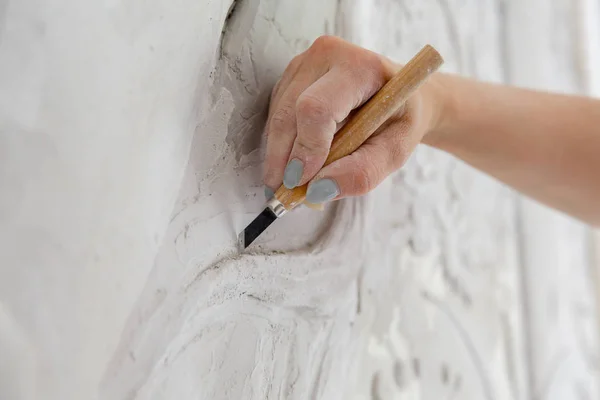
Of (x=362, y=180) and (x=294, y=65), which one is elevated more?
(x=294, y=65)

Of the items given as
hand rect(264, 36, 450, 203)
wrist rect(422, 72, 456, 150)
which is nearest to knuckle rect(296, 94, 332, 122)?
hand rect(264, 36, 450, 203)

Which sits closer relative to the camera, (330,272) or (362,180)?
(362,180)

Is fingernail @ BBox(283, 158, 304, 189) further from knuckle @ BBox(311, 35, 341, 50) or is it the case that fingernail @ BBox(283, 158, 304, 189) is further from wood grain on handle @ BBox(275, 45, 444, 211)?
knuckle @ BBox(311, 35, 341, 50)

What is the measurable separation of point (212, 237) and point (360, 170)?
0.12m

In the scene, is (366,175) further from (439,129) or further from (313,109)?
(439,129)

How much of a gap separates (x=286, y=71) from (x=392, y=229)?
9.1 inches

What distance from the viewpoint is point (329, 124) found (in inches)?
13.8

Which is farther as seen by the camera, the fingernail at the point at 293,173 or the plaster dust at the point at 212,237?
the fingernail at the point at 293,173

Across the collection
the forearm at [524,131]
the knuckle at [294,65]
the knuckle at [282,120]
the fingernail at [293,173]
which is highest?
the knuckle at [294,65]

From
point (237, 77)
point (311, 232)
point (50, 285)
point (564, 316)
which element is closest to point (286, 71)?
point (237, 77)

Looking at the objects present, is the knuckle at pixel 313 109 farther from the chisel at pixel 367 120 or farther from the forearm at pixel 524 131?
the forearm at pixel 524 131

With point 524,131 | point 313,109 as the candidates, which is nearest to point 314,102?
point 313,109

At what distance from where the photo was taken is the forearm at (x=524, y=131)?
1.65 feet

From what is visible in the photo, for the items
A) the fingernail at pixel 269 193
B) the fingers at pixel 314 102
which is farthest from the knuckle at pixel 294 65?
the fingernail at pixel 269 193
